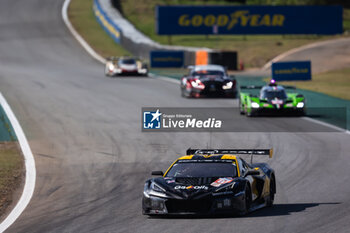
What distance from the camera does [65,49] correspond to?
6334cm

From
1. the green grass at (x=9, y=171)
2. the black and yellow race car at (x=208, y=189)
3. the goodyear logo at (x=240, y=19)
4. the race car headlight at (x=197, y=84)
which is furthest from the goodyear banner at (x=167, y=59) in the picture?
the black and yellow race car at (x=208, y=189)

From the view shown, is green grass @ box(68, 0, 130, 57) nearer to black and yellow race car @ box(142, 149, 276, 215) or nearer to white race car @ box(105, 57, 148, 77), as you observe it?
white race car @ box(105, 57, 148, 77)

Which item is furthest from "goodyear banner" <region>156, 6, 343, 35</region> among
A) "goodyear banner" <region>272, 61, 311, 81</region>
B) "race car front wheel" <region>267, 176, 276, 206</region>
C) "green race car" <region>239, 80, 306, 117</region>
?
"race car front wheel" <region>267, 176, 276, 206</region>

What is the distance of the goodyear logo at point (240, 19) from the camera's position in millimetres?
62562

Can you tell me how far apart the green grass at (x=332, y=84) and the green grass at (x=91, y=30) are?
2045 centimetres

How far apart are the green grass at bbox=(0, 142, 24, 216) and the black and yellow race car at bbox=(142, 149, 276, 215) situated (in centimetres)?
Answer: 331

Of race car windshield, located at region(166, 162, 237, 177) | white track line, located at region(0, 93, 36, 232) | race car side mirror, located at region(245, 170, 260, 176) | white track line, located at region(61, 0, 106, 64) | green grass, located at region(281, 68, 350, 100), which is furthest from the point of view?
white track line, located at region(61, 0, 106, 64)

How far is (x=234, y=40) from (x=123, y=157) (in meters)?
47.1

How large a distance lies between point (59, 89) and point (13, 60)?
19.2 metres

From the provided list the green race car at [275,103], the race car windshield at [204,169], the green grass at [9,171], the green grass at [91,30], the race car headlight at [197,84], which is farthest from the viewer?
the green grass at [91,30]

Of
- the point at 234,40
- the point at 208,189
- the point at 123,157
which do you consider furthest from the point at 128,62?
the point at 208,189

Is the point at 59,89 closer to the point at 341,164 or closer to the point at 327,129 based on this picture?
the point at 327,129

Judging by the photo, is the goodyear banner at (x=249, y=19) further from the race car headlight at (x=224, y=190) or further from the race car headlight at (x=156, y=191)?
the race car headlight at (x=224, y=190)

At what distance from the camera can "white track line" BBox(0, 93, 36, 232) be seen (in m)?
14.1
